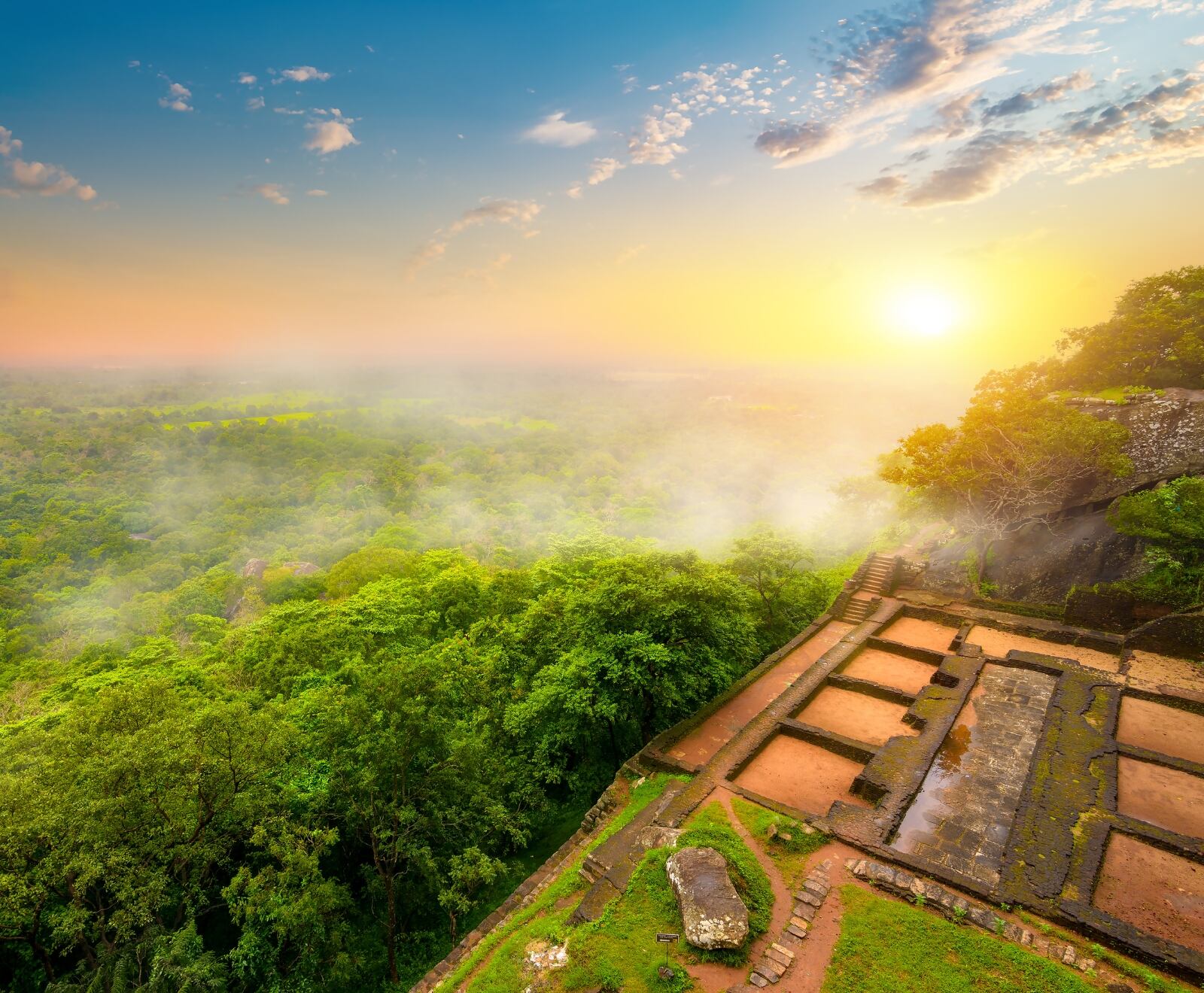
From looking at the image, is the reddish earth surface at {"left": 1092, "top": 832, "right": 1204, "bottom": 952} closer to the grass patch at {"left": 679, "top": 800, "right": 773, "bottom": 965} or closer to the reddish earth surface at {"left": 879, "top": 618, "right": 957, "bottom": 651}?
the grass patch at {"left": 679, "top": 800, "right": 773, "bottom": 965}

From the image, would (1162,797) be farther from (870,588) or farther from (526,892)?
(526,892)

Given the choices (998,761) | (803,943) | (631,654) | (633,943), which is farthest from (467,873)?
(998,761)

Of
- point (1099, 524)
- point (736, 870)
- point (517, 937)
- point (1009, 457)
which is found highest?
point (1009, 457)

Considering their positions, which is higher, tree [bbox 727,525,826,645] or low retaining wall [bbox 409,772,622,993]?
tree [bbox 727,525,826,645]

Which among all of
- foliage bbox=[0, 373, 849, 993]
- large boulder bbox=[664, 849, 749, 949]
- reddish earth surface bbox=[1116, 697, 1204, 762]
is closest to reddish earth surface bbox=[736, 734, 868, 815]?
foliage bbox=[0, 373, 849, 993]

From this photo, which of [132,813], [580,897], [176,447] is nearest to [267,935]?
[132,813]

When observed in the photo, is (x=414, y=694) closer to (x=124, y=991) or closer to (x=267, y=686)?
(x=124, y=991)
